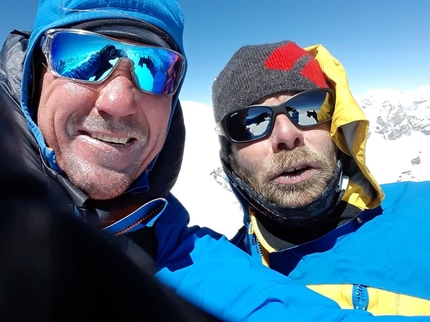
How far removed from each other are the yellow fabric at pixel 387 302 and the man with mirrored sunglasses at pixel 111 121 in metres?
0.37

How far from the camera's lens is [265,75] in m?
1.63

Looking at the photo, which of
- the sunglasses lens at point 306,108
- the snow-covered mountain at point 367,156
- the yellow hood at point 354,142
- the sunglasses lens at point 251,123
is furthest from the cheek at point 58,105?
the snow-covered mountain at point 367,156

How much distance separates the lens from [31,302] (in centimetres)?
32

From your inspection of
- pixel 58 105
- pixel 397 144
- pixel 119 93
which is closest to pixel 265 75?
pixel 119 93

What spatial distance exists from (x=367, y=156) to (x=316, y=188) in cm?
9280

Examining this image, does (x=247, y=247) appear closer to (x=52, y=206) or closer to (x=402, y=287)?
(x=402, y=287)

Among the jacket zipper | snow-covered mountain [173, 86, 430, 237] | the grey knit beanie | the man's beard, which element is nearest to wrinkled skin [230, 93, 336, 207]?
the man's beard

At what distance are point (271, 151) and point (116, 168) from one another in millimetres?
828

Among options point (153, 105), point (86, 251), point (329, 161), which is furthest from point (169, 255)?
point (329, 161)

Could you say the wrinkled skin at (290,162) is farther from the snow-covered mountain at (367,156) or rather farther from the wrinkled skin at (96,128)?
the snow-covered mountain at (367,156)

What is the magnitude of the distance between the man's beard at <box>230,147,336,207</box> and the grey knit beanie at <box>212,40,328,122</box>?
364mm

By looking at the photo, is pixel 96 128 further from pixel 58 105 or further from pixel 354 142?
pixel 354 142

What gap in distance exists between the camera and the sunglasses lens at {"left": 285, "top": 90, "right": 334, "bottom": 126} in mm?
1565

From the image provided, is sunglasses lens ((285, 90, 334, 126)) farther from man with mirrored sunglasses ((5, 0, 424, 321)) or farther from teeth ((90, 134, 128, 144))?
teeth ((90, 134, 128, 144))
